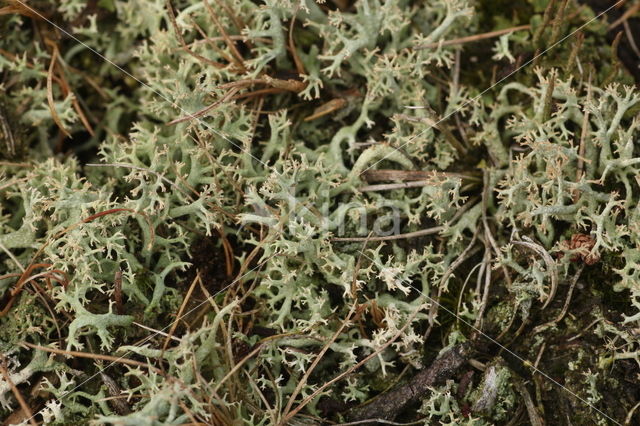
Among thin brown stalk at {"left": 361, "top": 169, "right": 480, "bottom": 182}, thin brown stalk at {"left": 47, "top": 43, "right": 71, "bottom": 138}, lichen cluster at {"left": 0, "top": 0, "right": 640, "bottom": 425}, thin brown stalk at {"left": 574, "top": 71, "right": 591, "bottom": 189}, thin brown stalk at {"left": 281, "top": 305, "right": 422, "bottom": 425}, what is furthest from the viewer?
thin brown stalk at {"left": 47, "top": 43, "right": 71, "bottom": 138}

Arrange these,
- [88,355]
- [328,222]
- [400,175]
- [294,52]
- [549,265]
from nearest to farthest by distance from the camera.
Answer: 1. [88,355]
2. [549,265]
3. [328,222]
4. [400,175]
5. [294,52]

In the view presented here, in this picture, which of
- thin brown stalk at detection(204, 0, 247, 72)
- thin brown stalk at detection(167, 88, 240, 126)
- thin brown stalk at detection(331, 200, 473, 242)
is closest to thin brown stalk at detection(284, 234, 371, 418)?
thin brown stalk at detection(331, 200, 473, 242)

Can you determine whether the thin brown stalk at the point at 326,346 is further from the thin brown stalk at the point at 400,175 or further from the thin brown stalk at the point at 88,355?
the thin brown stalk at the point at 88,355

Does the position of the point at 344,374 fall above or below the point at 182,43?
below

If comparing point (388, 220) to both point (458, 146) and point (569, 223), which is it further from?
point (569, 223)

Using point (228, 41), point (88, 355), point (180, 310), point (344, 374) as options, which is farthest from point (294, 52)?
point (88, 355)

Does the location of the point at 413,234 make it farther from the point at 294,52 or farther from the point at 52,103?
the point at 52,103

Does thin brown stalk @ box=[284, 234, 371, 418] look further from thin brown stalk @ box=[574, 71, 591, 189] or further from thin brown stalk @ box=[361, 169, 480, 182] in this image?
thin brown stalk @ box=[574, 71, 591, 189]

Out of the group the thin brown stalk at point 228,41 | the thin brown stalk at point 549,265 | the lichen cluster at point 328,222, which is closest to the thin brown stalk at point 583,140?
the lichen cluster at point 328,222
